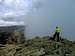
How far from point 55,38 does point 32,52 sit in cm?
906

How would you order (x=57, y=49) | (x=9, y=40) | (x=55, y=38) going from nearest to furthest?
(x=57, y=49), (x=55, y=38), (x=9, y=40)

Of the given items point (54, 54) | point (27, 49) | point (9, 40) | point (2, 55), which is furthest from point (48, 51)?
point (9, 40)

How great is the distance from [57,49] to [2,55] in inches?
294

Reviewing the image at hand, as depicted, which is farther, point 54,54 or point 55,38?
point 55,38

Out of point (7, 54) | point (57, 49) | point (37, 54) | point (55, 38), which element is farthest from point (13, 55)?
point (55, 38)

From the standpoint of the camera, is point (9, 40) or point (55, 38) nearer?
point (55, 38)

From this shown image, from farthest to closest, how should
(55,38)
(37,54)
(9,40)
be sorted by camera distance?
(9,40)
(55,38)
(37,54)

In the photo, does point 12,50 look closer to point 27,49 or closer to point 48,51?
point 27,49

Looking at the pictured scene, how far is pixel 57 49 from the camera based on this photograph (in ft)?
122

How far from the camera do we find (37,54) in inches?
1361

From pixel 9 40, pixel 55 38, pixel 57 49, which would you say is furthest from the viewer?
pixel 9 40

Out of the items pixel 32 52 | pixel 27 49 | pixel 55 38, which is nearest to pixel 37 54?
pixel 32 52

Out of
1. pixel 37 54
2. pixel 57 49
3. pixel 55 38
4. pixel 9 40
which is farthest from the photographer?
pixel 9 40

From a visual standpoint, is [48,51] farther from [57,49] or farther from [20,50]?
[20,50]
